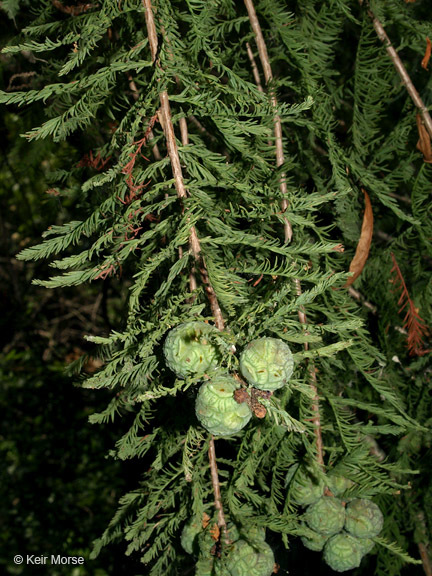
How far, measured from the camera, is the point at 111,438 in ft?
8.06

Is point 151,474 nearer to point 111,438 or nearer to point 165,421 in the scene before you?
point 165,421

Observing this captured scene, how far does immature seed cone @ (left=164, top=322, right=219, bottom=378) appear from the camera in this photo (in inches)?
25.3

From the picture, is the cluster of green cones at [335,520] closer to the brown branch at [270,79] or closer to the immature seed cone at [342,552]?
the immature seed cone at [342,552]

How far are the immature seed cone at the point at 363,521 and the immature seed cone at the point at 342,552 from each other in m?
0.02

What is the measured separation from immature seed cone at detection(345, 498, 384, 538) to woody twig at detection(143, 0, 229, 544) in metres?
0.27

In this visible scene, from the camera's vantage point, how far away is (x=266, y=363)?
0.61 meters

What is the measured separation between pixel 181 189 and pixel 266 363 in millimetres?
278

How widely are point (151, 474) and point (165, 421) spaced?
0.32ft

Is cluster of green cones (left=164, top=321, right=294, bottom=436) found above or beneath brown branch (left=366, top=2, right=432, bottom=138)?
beneath

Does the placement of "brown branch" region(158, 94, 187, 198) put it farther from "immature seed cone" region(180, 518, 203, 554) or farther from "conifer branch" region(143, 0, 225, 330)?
"immature seed cone" region(180, 518, 203, 554)

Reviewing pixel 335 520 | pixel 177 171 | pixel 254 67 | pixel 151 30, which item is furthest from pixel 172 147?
pixel 335 520

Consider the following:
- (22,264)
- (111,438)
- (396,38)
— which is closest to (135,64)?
(396,38)

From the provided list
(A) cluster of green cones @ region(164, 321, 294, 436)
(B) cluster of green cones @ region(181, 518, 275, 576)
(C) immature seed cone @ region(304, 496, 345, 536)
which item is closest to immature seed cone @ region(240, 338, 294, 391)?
(A) cluster of green cones @ region(164, 321, 294, 436)

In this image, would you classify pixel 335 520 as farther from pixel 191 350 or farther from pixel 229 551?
pixel 191 350
